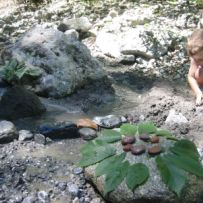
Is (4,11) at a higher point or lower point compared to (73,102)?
lower

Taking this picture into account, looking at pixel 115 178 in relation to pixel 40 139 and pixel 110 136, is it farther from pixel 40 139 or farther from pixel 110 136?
pixel 40 139

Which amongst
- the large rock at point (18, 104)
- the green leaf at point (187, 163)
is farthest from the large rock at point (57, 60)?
the green leaf at point (187, 163)

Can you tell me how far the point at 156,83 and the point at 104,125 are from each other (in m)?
1.25

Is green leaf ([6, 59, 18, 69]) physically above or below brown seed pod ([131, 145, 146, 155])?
below

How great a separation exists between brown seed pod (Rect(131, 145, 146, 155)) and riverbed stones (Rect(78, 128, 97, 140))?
79cm

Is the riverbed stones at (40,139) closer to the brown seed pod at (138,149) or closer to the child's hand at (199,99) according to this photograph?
the brown seed pod at (138,149)

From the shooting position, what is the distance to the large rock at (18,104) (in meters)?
4.34

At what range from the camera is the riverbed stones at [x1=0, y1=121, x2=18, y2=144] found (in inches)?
152

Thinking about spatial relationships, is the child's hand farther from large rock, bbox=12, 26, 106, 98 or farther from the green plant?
the green plant

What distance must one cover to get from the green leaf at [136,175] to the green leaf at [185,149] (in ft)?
0.88

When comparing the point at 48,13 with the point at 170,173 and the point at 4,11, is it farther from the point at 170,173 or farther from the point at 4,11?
the point at 170,173

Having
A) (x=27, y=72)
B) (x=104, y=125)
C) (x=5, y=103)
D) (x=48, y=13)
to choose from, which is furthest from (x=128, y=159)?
(x=48, y=13)

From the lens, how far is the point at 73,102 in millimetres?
4879

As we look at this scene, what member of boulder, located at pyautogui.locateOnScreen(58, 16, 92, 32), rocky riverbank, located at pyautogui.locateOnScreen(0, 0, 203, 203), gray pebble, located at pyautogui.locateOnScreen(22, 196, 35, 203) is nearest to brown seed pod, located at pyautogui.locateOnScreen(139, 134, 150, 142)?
rocky riverbank, located at pyautogui.locateOnScreen(0, 0, 203, 203)
